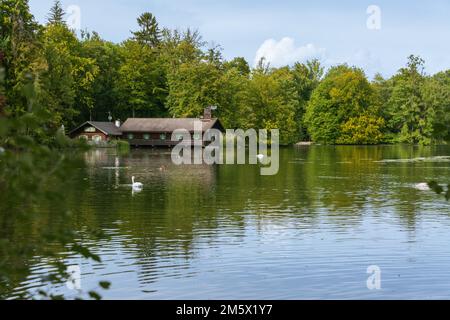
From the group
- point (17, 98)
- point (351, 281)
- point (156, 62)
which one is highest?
point (156, 62)

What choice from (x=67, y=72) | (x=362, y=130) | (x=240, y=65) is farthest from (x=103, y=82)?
(x=362, y=130)

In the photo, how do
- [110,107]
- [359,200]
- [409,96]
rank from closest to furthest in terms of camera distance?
[359,200], [110,107], [409,96]

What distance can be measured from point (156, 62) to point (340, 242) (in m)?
80.1

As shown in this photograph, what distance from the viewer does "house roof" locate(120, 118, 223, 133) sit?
84625 millimetres

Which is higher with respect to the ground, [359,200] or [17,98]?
[17,98]

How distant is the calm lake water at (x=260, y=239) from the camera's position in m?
14.3

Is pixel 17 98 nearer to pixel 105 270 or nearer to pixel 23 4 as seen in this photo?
pixel 23 4

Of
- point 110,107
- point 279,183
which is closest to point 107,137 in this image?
point 110,107

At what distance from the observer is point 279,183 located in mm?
37656

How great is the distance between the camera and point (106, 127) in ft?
270

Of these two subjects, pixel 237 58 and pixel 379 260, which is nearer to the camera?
pixel 379 260

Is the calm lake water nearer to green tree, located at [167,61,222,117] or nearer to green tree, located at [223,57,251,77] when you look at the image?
green tree, located at [167,61,222,117]

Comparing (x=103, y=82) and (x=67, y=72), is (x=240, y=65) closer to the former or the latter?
(x=103, y=82)

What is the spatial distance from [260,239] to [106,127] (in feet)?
213
